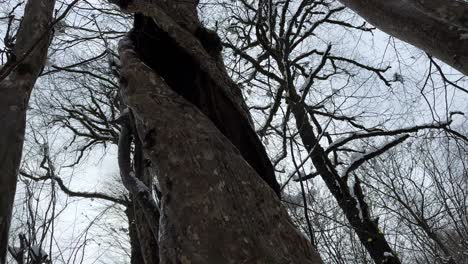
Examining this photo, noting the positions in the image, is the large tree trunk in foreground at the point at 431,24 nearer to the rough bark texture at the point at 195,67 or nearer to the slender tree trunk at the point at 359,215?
the rough bark texture at the point at 195,67

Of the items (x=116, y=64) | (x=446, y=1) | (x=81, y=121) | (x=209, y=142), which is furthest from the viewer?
(x=81, y=121)

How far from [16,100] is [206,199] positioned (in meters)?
1.46

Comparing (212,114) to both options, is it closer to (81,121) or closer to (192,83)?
(192,83)

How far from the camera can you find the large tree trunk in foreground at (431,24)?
1556 mm

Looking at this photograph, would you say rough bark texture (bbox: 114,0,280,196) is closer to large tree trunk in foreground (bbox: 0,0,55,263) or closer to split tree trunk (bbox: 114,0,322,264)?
split tree trunk (bbox: 114,0,322,264)

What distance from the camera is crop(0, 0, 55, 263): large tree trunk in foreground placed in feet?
5.14

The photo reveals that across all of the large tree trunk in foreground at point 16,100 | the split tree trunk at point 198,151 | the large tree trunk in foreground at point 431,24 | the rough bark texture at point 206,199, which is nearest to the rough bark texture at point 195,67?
the split tree trunk at point 198,151

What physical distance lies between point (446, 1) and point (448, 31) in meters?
0.20

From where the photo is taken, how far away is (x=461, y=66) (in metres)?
1.55

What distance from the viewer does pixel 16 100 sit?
1.97 meters

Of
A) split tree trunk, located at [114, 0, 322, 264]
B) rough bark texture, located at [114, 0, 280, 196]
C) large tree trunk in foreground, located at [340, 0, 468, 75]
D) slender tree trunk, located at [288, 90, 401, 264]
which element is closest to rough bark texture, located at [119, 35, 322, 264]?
split tree trunk, located at [114, 0, 322, 264]

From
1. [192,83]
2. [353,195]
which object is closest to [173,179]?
[192,83]

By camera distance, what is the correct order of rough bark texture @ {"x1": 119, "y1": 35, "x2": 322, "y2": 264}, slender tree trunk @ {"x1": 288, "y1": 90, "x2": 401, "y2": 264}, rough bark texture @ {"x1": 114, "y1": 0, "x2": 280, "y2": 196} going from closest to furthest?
rough bark texture @ {"x1": 119, "y1": 35, "x2": 322, "y2": 264}
rough bark texture @ {"x1": 114, "y1": 0, "x2": 280, "y2": 196}
slender tree trunk @ {"x1": 288, "y1": 90, "x2": 401, "y2": 264}

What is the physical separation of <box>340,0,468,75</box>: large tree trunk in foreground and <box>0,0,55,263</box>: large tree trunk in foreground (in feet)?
5.17
